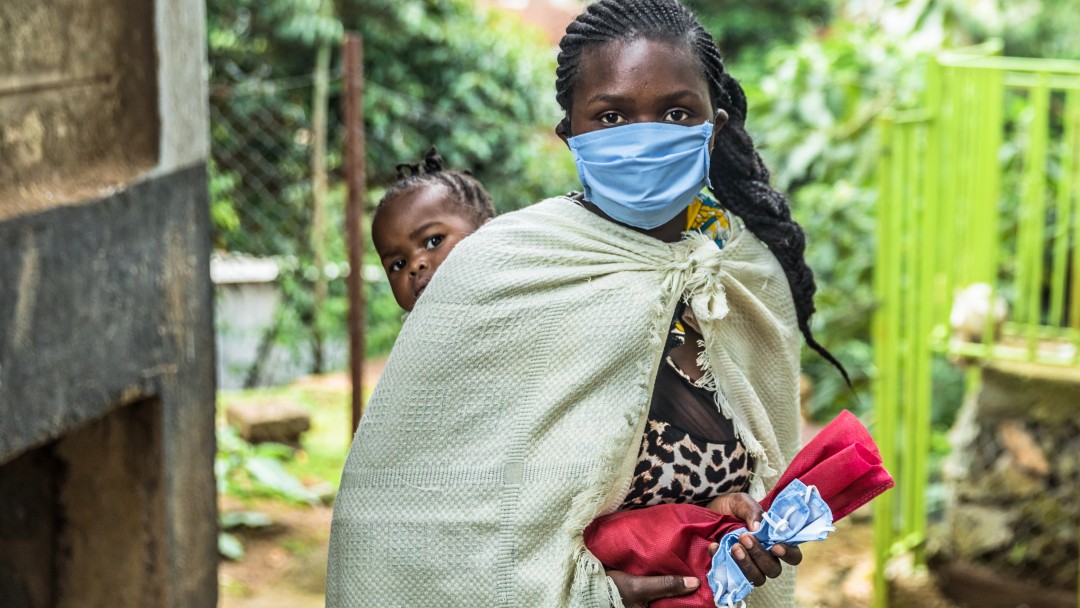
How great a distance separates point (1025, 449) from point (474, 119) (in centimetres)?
480

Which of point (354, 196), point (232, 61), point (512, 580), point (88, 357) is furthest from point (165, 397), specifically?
point (232, 61)

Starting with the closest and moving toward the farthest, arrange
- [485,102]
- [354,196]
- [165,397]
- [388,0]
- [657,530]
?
[657,530]
[165,397]
[354,196]
[388,0]
[485,102]

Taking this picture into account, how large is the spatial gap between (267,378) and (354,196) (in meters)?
3.51

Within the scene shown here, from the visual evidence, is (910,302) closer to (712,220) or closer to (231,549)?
(231,549)

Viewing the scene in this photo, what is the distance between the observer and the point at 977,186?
4.84 metres

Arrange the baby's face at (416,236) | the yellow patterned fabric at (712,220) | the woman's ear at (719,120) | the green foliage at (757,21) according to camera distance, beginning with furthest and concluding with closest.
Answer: the green foliage at (757,21)
the baby's face at (416,236)
the yellow patterned fabric at (712,220)
the woman's ear at (719,120)

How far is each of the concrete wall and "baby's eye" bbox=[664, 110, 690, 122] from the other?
1.16 m

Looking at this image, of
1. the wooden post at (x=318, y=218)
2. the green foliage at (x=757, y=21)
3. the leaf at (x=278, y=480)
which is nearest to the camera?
the leaf at (x=278, y=480)

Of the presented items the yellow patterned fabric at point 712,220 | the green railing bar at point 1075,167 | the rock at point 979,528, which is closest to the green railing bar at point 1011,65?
the green railing bar at point 1075,167

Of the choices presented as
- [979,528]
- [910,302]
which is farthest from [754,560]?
[979,528]

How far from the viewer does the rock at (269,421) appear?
6.36 metres

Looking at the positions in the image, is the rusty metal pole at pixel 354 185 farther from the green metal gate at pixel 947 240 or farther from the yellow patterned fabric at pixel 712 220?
the yellow patterned fabric at pixel 712 220

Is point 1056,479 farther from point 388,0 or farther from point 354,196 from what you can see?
point 388,0

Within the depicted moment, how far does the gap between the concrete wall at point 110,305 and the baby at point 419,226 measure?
61 cm
